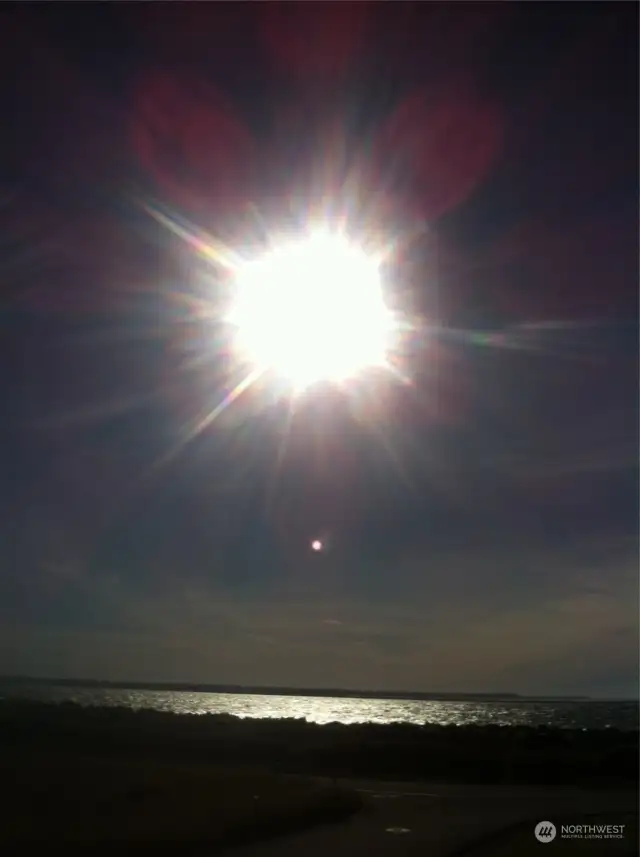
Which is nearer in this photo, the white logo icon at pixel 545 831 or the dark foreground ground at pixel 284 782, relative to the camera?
the white logo icon at pixel 545 831

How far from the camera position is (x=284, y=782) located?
26.0 metres

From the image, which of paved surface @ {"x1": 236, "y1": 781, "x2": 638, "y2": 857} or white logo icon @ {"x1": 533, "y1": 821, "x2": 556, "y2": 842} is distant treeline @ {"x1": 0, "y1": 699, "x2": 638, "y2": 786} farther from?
white logo icon @ {"x1": 533, "y1": 821, "x2": 556, "y2": 842}

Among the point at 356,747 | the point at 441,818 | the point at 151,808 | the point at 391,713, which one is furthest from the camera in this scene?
the point at 391,713

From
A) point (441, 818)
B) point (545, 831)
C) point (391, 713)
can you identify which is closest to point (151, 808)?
point (441, 818)

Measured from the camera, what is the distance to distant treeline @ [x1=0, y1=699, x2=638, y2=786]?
33.5m

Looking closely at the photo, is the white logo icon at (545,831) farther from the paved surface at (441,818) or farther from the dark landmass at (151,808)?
the dark landmass at (151,808)

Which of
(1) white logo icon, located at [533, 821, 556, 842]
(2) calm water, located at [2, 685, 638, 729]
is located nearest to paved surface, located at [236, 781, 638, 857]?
(1) white logo icon, located at [533, 821, 556, 842]

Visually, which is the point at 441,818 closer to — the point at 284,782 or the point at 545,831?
the point at 545,831

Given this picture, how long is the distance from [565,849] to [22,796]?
14257mm

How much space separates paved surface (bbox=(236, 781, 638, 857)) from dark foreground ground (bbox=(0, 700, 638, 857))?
0.08m

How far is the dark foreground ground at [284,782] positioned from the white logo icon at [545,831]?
33cm

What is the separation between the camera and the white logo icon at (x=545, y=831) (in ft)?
56.3

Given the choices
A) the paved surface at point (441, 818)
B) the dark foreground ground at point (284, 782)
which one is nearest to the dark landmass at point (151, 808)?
the dark foreground ground at point (284, 782)

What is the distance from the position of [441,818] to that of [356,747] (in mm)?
18447
